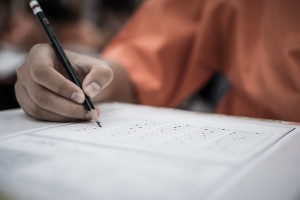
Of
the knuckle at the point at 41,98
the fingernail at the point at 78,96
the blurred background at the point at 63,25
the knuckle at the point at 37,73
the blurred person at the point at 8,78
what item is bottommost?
the fingernail at the point at 78,96

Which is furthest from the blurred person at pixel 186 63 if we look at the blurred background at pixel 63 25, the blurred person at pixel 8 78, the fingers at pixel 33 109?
the blurred background at pixel 63 25

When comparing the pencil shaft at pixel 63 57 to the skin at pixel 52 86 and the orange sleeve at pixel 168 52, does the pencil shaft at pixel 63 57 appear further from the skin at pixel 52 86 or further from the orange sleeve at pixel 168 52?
the orange sleeve at pixel 168 52

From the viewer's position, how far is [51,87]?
1.21 ft

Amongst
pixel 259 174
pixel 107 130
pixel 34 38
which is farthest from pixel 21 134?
pixel 34 38

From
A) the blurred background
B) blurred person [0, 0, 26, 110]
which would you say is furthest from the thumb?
the blurred background

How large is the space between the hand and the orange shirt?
293 mm

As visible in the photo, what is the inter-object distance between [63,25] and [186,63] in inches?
44.0

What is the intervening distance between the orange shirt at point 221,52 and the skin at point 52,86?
11.3 inches

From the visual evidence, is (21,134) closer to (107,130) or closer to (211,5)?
(107,130)

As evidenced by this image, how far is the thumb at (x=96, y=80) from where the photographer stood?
374mm

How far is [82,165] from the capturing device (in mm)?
223

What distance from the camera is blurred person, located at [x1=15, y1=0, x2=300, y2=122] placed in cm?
38

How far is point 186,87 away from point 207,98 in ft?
0.79

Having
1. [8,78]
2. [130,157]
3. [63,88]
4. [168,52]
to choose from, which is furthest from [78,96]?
[8,78]
